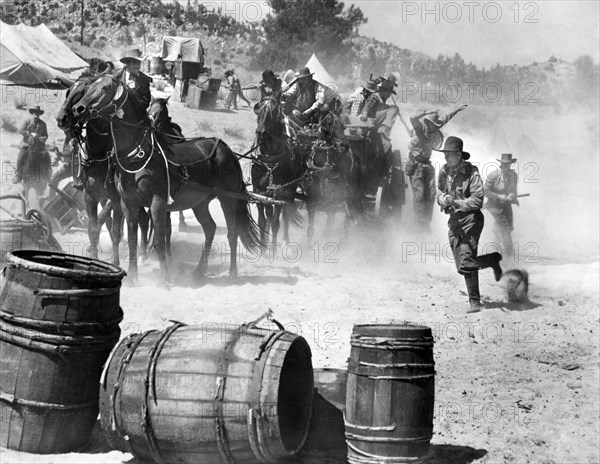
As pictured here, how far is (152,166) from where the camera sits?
11.5 metres

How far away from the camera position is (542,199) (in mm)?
29016

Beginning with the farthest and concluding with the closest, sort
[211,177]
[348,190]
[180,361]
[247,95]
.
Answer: [247,95]
[348,190]
[211,177]
[180,361]

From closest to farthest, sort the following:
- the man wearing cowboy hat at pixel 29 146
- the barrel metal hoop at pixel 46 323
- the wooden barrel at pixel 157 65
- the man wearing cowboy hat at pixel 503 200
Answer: the barrel metal hoop at pixel 46 323 < the man wearing cowboy hat at pixel 503 200 < the man wearing cowboy hat at pixel 29 146 < the wooden barrel at pixel 157 65

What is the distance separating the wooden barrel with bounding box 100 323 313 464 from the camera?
5578 millimetres

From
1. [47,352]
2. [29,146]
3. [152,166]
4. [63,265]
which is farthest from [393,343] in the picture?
[29,146]

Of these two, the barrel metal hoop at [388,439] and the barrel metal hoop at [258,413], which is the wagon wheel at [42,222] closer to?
the barrel metal hoop at [258,413]

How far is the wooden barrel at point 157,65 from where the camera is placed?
40719 millimetres

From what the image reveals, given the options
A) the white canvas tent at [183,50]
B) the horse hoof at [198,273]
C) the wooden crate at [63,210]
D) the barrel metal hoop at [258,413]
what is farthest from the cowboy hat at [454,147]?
the white canvas tent at [183,50]

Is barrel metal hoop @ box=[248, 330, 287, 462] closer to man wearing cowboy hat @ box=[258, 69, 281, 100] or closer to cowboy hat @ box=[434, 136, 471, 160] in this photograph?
cowboy hat @ box=[434, 136, 471, 160]

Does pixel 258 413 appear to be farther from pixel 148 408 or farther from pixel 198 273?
pixel 198 273

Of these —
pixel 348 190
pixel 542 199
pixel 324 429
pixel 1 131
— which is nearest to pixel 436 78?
pixel 542 199

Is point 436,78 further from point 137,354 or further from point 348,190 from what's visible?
point 137,354

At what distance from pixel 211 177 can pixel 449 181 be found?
3.76 meters

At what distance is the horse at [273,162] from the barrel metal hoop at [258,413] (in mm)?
8734
